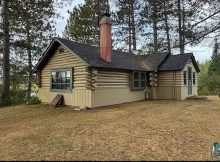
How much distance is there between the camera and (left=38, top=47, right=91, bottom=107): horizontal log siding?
14383 mm

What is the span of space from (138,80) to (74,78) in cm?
538

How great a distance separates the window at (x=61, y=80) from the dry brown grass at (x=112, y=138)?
5270 millimetres

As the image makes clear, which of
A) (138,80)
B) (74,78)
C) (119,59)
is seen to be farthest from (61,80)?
(138,80)

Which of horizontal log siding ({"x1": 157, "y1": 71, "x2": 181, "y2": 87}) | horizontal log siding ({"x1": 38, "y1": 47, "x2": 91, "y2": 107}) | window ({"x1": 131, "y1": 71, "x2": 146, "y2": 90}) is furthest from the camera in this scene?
horizontal log siding ({"x1": 157, "y1": 71, "x2": 181, "y2": 87})

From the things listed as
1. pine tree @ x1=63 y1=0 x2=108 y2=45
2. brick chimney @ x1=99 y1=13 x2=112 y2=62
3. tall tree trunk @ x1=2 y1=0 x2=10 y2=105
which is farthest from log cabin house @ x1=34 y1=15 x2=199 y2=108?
pine tree @ x1=63 y1=0 x2=108 y2=45

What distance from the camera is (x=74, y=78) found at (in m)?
15.2

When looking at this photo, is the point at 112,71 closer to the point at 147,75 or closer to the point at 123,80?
the point at 123,80

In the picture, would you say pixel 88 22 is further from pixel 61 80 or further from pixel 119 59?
pixel 61 80

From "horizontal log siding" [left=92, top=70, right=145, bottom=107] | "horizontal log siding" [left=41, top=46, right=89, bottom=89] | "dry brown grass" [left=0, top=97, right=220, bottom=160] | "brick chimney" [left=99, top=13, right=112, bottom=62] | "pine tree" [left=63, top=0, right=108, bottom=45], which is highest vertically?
"pine tree" [left=63, top=0, right=108, bottom=45]

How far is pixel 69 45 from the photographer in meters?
15.7

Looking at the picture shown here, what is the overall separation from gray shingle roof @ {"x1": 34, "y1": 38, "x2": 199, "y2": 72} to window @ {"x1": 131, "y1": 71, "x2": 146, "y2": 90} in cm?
39

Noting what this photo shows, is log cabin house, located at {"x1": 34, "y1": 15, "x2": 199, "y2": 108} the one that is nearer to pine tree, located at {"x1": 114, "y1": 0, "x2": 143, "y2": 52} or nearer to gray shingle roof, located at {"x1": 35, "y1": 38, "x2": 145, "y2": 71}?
gray shingle roof, located at {"x1": 35, "y1": 38, "x2": 145, "y2": 71}

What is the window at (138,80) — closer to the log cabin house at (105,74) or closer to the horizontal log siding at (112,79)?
the log cabin house at (105,74)

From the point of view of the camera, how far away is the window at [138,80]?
58.7 feet
